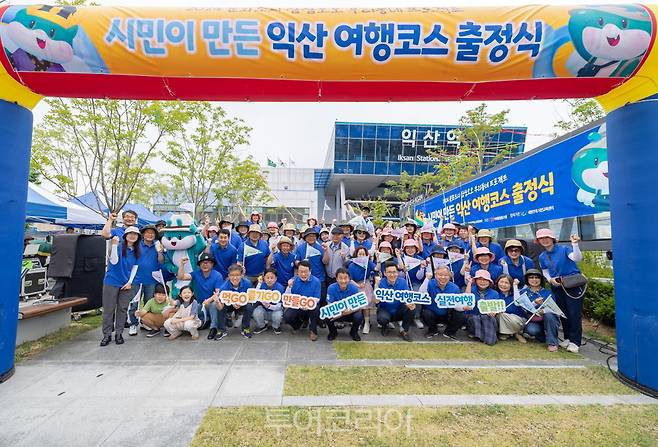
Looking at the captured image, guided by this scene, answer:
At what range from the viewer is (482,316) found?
5660mm

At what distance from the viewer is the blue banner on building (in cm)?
585

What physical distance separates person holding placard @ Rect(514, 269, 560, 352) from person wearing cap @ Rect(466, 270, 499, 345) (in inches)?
18.7

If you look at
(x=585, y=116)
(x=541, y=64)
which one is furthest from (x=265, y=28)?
(x=585, y=116)

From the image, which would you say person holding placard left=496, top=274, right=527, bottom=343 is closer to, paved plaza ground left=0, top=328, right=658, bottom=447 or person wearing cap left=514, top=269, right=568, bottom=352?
→ person wearing cap left=514, top=269, right=568, bottom=352

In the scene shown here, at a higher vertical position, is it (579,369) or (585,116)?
(585,116)

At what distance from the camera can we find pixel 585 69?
151 inches

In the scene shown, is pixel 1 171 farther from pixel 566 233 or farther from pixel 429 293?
pixel 566 233

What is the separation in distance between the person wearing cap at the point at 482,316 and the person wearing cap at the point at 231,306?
3.80 metres

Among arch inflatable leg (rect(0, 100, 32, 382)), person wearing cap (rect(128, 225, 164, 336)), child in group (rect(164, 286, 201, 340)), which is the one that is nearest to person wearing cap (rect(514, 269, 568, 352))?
child in group (rect(164, 286, 201, 340))

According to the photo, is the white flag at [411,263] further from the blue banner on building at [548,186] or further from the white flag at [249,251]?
the blue banner on building at [548,186]

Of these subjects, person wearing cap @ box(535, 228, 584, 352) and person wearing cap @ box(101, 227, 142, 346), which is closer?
person wearing cap @ box(535, 228, 584, 352)

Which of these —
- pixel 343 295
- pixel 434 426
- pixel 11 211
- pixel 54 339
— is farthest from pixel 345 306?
pixel 54 339

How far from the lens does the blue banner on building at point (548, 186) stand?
19.2 ft

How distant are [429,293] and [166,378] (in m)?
4.23
